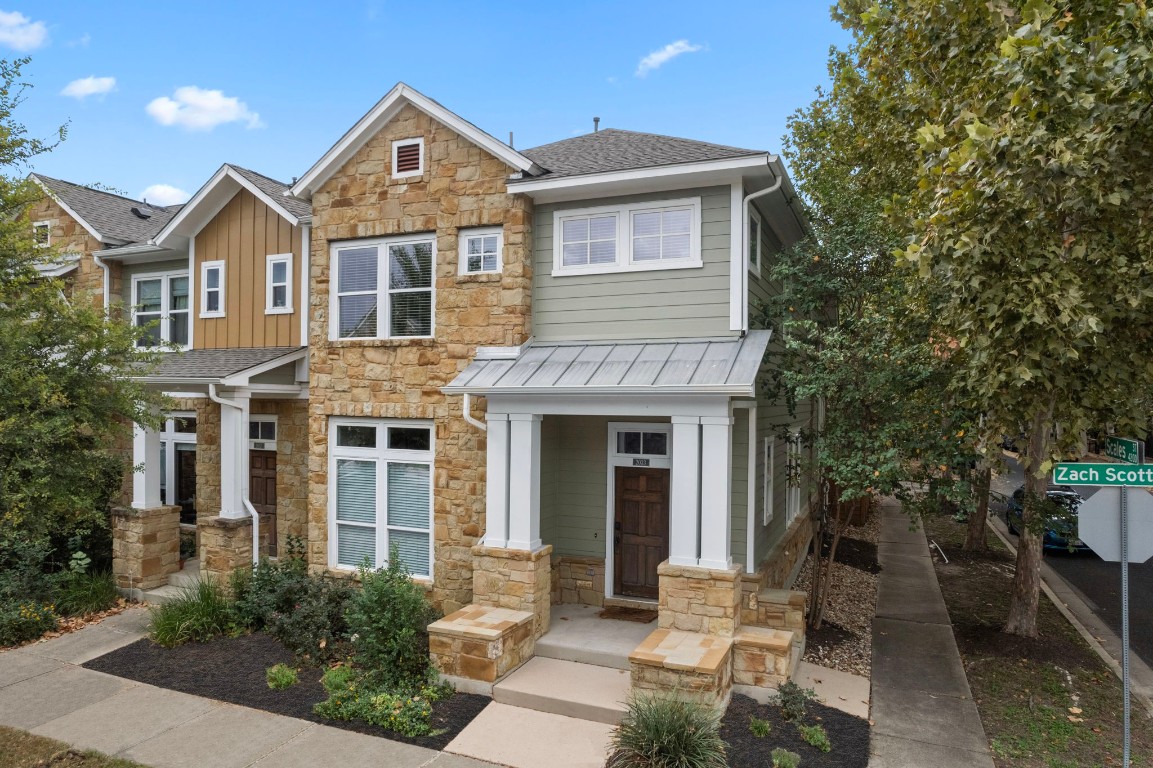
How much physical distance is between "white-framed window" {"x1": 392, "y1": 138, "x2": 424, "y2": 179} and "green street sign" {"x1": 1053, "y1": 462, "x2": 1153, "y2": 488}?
857 cm

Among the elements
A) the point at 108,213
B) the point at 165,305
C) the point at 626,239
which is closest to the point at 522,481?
the point at 626,239

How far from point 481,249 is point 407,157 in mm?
1843

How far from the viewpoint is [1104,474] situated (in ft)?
19.5

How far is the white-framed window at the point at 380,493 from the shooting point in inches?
399

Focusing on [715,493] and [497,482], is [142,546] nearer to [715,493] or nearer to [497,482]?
[497,482]

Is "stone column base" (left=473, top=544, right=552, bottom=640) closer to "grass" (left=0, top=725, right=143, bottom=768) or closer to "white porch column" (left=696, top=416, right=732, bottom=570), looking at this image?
"white porch column" (left=696, top=416, right=732, bottom=570)

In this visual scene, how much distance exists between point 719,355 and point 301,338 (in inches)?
287

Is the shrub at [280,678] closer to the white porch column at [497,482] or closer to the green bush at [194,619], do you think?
the green bush at [194,619]

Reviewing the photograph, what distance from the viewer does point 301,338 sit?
11820mm

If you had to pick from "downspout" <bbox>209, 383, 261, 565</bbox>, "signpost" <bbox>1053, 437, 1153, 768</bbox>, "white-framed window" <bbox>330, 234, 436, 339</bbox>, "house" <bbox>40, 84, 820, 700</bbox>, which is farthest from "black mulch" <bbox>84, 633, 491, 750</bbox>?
"signpost" <bbox>1053, 437, 1153, 768</bbox>

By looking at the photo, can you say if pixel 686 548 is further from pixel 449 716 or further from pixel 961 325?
pixel 961 325

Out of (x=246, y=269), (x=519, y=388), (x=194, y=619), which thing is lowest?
(x=194, y=619)

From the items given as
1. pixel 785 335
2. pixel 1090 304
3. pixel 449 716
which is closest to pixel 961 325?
pixel 1090 304

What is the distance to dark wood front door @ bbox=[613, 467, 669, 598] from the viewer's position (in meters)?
9.66
